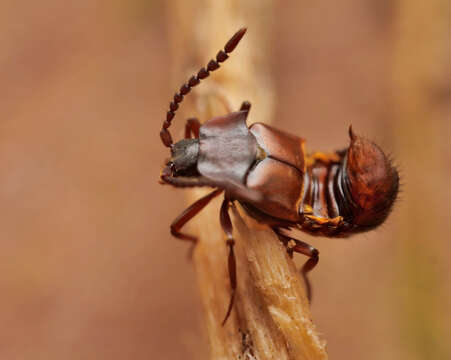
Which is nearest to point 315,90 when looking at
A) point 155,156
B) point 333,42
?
point 333,42

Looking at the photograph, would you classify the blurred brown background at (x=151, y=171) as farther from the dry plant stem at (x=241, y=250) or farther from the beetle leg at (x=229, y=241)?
the beetle leg at (x=229, y=241)

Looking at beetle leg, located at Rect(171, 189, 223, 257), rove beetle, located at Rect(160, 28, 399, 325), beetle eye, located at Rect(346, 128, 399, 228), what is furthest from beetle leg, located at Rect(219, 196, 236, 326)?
beetle eye, located at Rect(346, 128, 399, 228)

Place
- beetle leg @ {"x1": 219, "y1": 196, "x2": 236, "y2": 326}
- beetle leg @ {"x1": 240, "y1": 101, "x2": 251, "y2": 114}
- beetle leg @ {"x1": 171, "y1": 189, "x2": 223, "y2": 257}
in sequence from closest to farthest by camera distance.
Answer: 1. beetle leg @ {"x1": 219, "y1": 196, "x2": 236, "y2": 326}
2. beetle leg @ {"x1": 171, "y1": 189, "x2": 223, "y2": 257}
3. beetle leg @ {"x1": 240, "y1": 101, "x2": 251, "y2": 114}

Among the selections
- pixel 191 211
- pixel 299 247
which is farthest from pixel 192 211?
pixel 299 247

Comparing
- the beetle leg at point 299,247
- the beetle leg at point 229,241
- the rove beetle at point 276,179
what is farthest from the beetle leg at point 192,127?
the beetle leg at point 299,247

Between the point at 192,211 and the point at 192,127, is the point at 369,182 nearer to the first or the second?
the point at 192,211

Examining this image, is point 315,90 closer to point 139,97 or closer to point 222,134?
point 139,97

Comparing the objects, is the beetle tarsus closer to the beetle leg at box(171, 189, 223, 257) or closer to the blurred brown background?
the beetle leg at box(171, 189, 223, 257)
